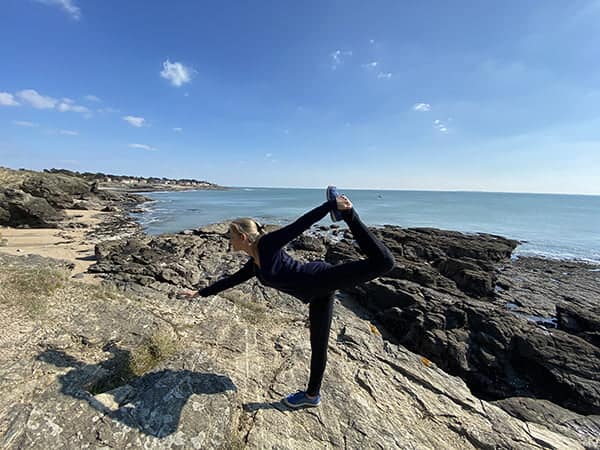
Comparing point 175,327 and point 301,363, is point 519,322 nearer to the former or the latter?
point 301,363

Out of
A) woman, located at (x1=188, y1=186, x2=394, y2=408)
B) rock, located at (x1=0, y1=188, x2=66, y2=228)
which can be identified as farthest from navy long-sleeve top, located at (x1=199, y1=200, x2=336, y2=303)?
rock, located at (x1=0, y1=188, x2=66, y2=228)

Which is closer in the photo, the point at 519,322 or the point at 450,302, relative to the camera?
the point at 519,322

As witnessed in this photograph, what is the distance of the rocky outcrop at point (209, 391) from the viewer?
2.76 m

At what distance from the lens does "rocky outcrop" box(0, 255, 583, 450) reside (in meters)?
2.76

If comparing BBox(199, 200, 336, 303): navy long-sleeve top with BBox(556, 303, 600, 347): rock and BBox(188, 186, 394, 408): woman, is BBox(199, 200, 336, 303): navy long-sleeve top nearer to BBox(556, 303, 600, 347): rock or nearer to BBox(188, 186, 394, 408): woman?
BBox(188, 186, 394, 408): woman

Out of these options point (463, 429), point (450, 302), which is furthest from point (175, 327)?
point (450, 302)

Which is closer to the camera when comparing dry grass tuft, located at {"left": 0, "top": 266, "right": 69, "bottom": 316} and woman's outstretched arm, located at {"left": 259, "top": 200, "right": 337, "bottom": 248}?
woman's outstretched arm, located at {"left": 259, "top": 200, "right": 337, "bottom": 248}

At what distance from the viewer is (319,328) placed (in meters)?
3.01

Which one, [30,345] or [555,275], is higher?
[30,345]

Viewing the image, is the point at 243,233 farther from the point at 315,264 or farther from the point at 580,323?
the point at 580,323

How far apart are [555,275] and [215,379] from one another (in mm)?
23872

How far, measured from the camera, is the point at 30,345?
377cm

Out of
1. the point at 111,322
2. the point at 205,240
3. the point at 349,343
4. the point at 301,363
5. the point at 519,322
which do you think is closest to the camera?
the point at 301,363

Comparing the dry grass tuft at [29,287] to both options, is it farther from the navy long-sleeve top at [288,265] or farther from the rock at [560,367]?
the rock at [560,367]
